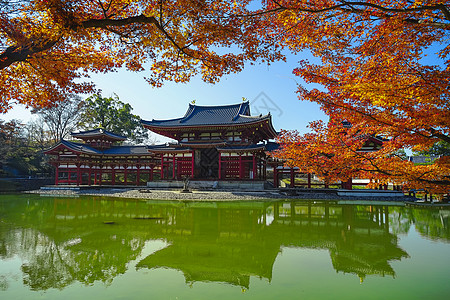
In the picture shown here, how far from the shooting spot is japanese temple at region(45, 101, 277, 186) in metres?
21.0

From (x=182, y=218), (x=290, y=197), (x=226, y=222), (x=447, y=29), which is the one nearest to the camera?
(x=447, y=29)

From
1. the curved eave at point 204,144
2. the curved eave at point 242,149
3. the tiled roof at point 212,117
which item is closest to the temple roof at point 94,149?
the tiled roof at point 212,117

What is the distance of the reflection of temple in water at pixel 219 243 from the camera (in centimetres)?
390

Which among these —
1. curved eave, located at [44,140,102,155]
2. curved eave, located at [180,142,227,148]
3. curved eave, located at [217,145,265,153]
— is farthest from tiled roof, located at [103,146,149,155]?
curved eave, located at [217,145,265,153]

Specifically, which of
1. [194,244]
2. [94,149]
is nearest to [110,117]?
[94,149]

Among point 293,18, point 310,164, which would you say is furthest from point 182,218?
point 293,18

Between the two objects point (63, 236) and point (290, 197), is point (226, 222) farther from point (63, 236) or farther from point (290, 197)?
point (290, 197)

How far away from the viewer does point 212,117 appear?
24453 millimetres

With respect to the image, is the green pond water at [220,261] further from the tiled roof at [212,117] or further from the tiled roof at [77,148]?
the tiled roof at [77,148]

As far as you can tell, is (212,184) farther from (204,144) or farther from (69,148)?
(69,148)

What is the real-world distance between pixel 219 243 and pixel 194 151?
56.5ft

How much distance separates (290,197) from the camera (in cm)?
1648

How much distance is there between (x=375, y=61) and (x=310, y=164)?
8.46 ft

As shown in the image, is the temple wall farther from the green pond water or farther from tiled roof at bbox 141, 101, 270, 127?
the green pond water
